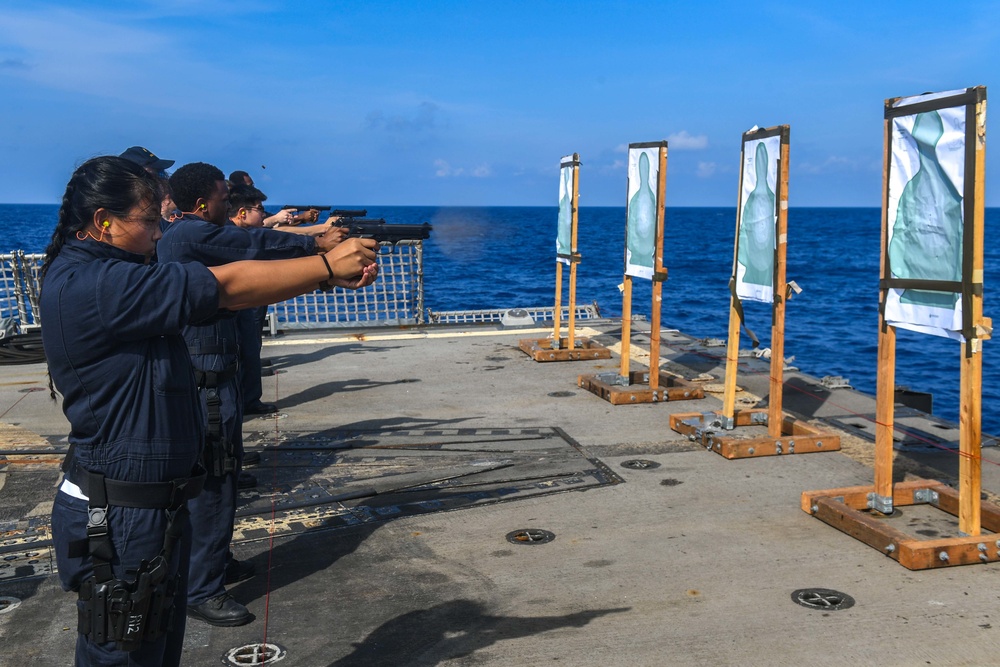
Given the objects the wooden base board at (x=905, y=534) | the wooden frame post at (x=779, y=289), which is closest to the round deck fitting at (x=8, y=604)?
the wooden base board at (x=905, y=534)

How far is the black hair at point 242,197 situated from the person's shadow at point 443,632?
3622 mm

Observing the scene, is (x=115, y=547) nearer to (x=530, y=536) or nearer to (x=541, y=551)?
(x=541, y=551)

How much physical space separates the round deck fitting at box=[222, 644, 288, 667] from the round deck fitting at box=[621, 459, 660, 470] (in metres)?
3.55

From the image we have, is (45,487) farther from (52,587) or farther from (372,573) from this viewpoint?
(372,573)

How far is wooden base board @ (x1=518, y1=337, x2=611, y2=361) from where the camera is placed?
1172 cm

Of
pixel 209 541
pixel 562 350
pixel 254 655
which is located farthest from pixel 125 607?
pixel 562 350

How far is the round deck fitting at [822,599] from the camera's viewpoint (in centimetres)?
459

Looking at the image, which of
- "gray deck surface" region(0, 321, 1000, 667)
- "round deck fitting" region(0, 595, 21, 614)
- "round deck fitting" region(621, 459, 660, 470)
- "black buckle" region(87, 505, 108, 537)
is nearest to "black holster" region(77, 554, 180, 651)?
"black buckle" region(87, 505, 108, 537)

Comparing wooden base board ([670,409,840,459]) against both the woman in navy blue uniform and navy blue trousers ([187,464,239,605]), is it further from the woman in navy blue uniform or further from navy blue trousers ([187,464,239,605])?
the woman in navy blue uniform

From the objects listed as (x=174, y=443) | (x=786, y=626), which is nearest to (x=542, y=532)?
(x=786, y=626)

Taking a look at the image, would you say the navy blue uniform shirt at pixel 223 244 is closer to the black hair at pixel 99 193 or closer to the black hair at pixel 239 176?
the black hair at pixel 99 193

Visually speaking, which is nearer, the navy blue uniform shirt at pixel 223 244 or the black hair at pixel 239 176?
the navy blue uniform shirt at pixel 223 244

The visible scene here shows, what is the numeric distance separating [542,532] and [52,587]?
2.90m

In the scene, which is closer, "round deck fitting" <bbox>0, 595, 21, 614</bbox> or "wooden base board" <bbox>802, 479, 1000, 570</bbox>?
"round deck fitting" <bbox>0, 595, 21, 614</bbox>
